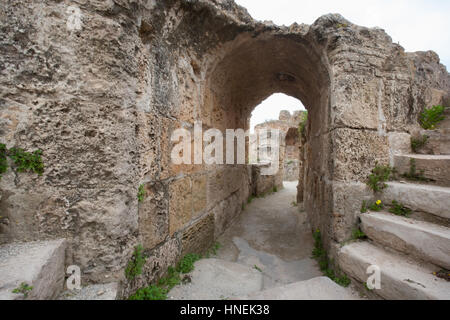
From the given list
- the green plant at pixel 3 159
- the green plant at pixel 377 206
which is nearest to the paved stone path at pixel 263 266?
the green plant at pixel 377 206

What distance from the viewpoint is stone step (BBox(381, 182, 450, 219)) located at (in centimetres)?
156

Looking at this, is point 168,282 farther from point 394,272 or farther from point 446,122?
point 446,122

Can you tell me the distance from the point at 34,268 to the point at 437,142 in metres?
3.50

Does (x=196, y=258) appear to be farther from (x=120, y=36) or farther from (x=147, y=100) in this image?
(x=120, y=36)

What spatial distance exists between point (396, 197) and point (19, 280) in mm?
2747

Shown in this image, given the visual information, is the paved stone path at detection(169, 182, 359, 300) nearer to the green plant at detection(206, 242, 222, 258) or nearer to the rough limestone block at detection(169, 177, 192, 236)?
the green plant at detection(206, 242, 222, 258)

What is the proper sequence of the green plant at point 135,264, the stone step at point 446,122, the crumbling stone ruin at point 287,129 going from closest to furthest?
the green plant at point 135,264 < the stone step at point 446,122 < the crumbling stone ruin at point 287,129

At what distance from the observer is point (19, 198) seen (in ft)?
3.92

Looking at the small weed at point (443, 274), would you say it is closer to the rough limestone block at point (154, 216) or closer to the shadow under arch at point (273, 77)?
the shadow under arch at point (273, 77)

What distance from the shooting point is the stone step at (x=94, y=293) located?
3.88 feet

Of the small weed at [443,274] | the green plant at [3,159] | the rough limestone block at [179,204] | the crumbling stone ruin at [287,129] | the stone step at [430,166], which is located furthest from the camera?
the crumbling stone ruin at [287,129]

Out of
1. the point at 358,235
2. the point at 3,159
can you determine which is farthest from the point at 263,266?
the point at 3,159

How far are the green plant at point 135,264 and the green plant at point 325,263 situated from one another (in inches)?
67.2

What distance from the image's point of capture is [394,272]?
1.41 meters
